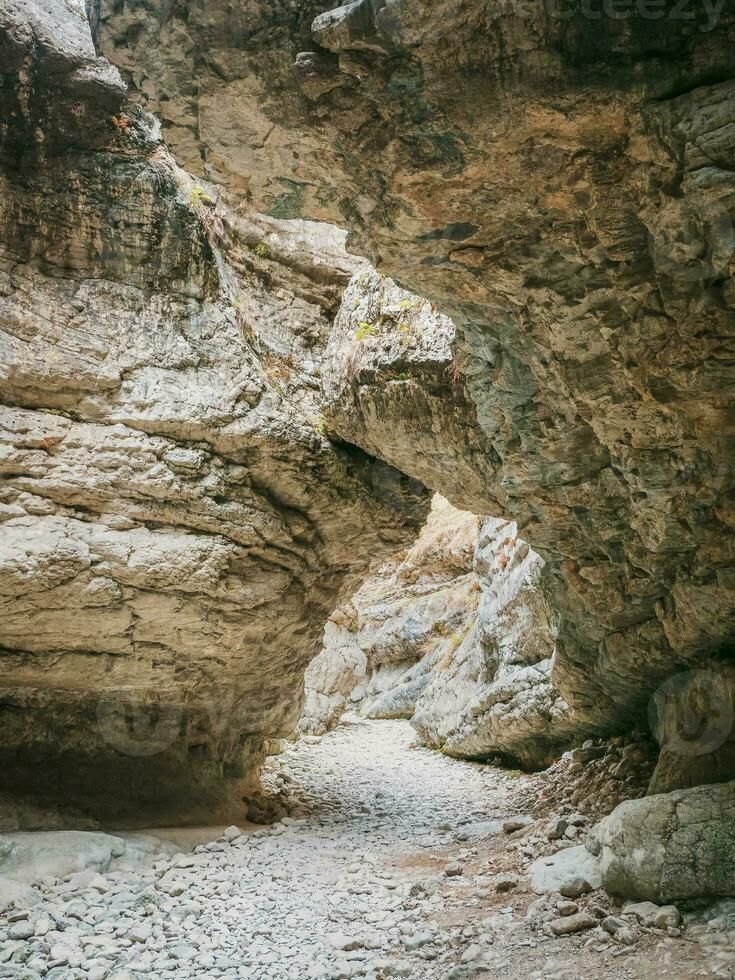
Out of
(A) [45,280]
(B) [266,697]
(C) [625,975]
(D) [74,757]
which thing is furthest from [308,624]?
(C) [625,975]

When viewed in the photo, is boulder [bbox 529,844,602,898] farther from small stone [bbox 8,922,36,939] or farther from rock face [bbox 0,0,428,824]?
rock face [bbox 0,0,428,824]

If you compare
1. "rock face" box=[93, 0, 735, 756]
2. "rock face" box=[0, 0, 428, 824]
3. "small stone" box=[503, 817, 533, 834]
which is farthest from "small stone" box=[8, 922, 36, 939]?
"rock face" box=[93, 0, 735, 756]

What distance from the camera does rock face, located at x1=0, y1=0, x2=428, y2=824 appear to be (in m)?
8.55

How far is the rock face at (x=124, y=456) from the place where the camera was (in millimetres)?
8555

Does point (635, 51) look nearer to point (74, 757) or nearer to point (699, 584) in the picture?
point (699, 584)

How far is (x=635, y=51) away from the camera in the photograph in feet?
12.8

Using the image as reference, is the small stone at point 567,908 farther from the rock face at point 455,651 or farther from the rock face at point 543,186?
the rock face at point 455,651

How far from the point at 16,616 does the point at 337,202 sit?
6.55 meters

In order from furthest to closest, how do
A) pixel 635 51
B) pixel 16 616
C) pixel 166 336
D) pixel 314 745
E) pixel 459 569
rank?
1. pixel 459 569
2. pixel 314 745
3. pixel 166 336
4. pixel 16 616
5. pixel 635 51

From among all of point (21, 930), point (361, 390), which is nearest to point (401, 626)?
point (361, 390)

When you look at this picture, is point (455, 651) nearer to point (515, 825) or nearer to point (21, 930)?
point (515, 825)

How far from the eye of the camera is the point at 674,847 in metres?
5.75

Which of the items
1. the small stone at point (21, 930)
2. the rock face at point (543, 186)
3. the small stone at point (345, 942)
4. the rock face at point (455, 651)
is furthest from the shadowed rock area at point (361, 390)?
the small stone at point (21, 930)

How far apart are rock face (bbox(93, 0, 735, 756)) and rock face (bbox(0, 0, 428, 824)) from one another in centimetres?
386
